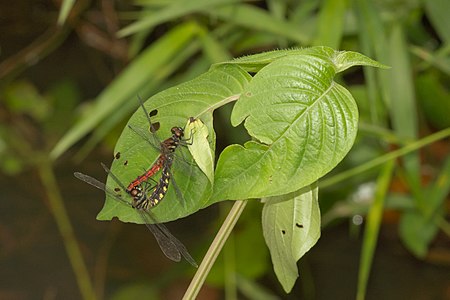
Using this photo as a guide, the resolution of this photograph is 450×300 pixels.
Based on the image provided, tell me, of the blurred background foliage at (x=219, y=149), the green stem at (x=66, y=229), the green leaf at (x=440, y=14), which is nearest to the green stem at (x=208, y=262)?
the blurred background foliage at (x=219, y=149)

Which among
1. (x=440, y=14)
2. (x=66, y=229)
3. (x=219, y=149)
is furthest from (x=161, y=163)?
(x=66, y=229)

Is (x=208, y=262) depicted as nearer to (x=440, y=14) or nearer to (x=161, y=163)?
(x=161, y=163)

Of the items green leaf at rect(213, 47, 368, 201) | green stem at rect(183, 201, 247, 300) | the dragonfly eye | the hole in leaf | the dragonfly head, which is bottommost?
green stem at rect(183, 201, 247, 300)

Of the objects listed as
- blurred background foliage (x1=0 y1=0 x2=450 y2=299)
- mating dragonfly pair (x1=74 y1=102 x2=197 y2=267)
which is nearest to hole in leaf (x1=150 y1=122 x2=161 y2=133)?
mating dragonfly pair (x1=74 y1=102 x2=197 y2=267)

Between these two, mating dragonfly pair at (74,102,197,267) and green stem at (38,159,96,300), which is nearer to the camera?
mating dragonfly pair at (74,102,197,267)

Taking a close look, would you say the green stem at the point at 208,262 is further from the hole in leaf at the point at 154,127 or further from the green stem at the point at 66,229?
the green stem at the point at 66,229

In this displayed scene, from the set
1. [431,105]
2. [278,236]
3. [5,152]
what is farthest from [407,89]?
[5,152]

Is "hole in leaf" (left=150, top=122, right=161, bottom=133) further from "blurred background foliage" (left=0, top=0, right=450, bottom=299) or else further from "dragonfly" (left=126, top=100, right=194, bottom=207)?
"blurred background foliage" (left=0, top=0, right=450, bottom=299)

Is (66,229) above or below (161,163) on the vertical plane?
below

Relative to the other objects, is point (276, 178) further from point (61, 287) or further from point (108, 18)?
point (108, 18)
